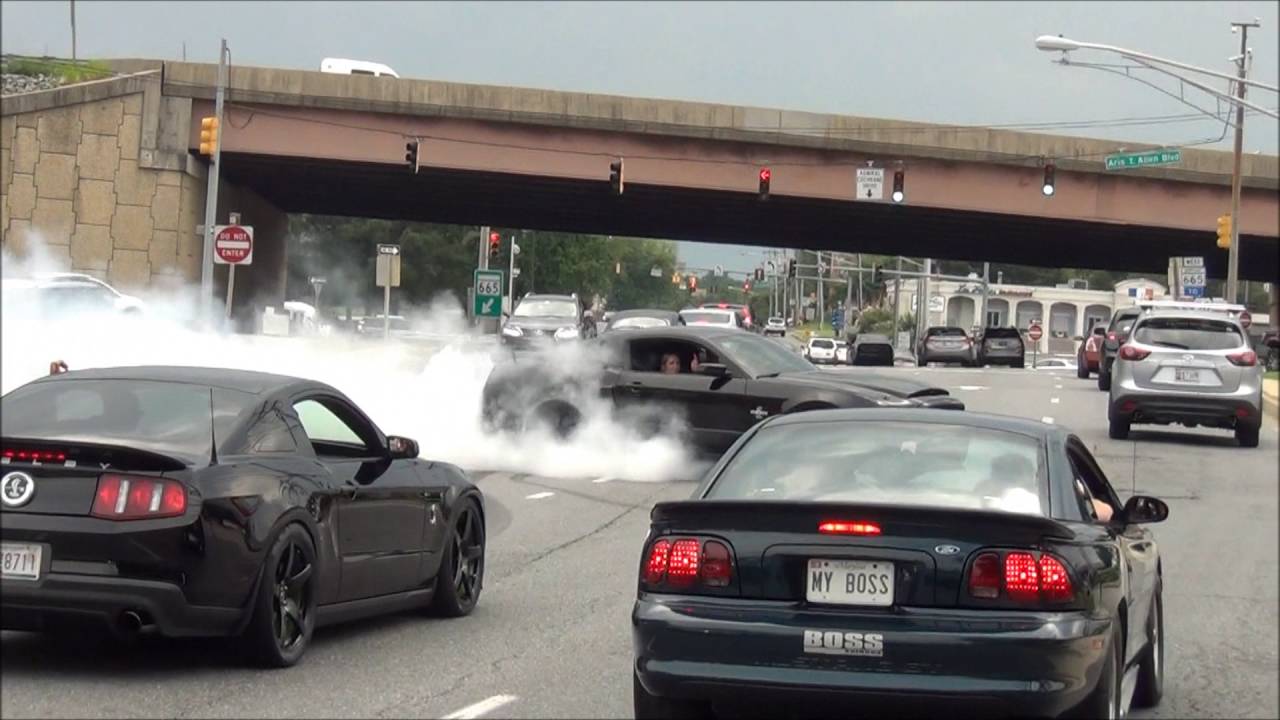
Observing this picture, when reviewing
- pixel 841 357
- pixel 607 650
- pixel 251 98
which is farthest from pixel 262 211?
Answer: pixel 607 650

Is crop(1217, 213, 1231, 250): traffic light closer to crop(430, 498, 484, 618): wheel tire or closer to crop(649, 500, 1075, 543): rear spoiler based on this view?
crop(430, 498, 484, 618): wheel tire

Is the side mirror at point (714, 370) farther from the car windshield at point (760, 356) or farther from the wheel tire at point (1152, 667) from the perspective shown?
the wheel tire at point (1152, 667)

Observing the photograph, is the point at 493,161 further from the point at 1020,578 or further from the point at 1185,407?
the point at 1020,578

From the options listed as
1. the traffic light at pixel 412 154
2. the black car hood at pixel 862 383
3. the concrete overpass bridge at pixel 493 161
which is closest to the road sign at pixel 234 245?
the traffic light at pixel 412 154

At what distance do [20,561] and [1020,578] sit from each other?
13.5ft

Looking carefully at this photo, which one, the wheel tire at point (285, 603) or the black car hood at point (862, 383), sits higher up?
the black car hood at point (862, 383)

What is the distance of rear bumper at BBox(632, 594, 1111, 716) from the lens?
5.76m

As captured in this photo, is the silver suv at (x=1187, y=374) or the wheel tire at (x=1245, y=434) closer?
the wheel tire at (x=1245, y=434)

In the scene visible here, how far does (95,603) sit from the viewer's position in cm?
738

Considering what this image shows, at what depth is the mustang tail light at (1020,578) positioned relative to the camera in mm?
5898

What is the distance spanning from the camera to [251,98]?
4378 centimetres

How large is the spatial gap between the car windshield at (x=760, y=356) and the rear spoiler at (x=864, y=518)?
38.6ft

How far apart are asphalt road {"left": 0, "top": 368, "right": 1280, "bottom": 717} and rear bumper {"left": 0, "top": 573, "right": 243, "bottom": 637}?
0.30 metres

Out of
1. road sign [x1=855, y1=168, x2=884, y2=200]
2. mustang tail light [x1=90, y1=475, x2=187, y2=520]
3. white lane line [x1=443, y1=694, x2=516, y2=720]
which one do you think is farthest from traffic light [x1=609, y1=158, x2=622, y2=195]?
mustang tail light [x1=90, y1=475, x2=187, y2=520]
